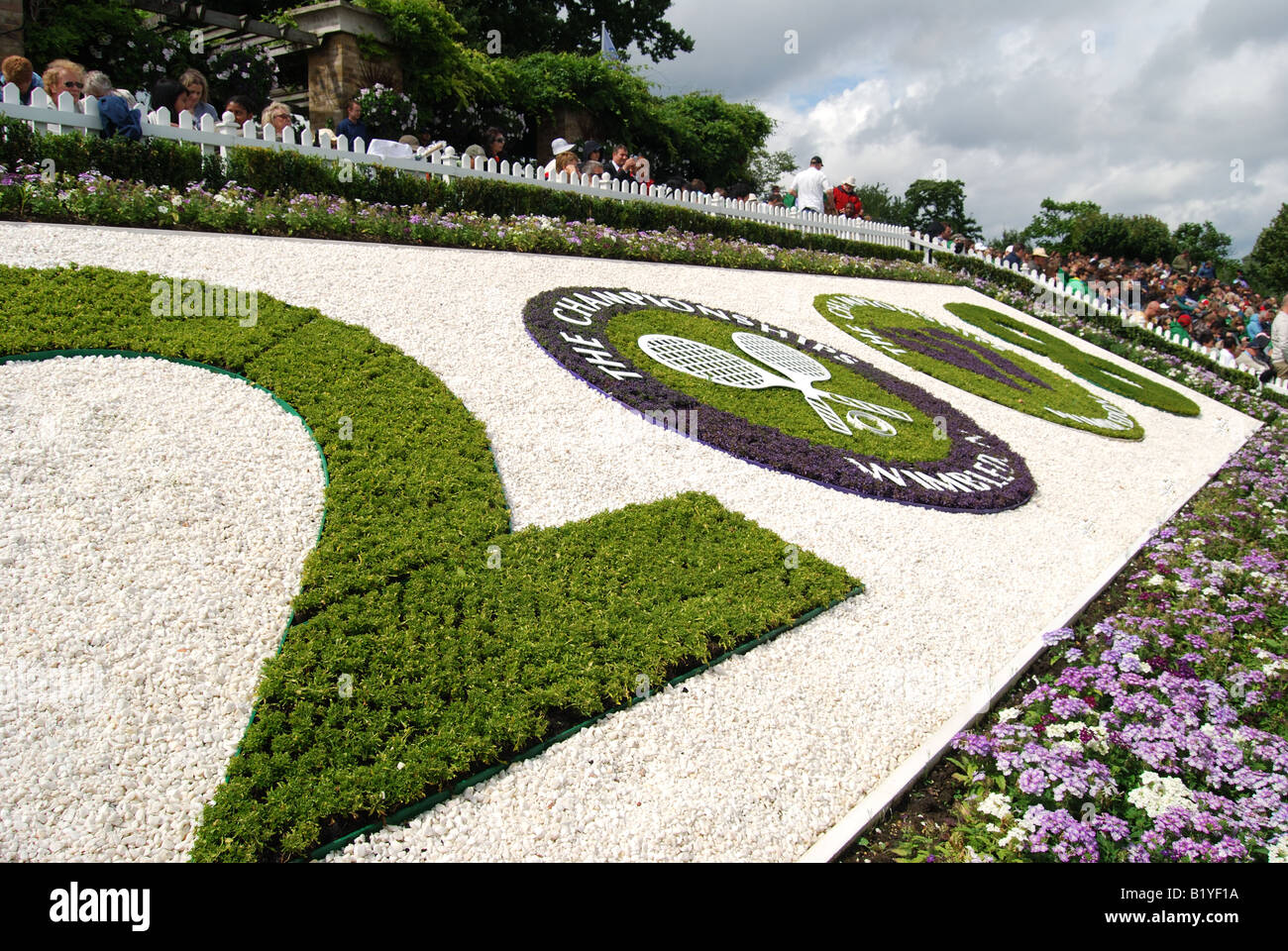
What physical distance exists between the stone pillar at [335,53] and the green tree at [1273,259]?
5164cm

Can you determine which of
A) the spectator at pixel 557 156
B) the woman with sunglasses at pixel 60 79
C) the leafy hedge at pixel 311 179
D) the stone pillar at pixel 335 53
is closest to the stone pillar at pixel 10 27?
the stone pillar at pixel 335 53

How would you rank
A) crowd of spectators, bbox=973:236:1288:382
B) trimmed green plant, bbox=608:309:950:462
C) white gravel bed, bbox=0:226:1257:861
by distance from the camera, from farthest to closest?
crowd of spectators, bbox=973:236:1288:382 → trimmed green plant, bbox=608:309:950:462 → white gravel bed, bbox=0:226:1257:861

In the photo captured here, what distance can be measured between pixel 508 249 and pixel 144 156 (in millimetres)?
4029

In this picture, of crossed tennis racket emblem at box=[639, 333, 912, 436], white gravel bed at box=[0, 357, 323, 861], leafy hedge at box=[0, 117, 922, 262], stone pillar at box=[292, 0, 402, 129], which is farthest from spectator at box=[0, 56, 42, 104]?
stone pillar at box=[292, 0, 402, 129]

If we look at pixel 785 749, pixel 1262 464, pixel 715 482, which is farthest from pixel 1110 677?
pixel 1262 464

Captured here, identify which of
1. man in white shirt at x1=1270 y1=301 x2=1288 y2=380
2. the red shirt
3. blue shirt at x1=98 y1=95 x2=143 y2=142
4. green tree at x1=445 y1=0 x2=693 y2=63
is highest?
green tree at x1=445 y1=0 x2=693 y2=63

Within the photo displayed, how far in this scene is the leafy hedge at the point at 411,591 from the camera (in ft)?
10.3

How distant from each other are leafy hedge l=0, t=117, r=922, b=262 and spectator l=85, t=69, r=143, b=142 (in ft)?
0.61

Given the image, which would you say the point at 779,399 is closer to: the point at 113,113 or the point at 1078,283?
the point at 113,113

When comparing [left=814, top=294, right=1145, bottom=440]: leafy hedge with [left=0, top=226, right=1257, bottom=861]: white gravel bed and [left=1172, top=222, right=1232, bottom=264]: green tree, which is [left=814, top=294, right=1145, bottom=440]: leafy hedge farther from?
[left=1172, top=222, right=1232, bottom=264]: green tree

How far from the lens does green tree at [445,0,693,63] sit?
21.8 metres

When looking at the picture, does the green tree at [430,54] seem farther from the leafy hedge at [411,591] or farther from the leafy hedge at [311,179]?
the leafy hedge at [411,591]

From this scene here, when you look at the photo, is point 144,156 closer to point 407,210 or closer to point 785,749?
point 407,210
